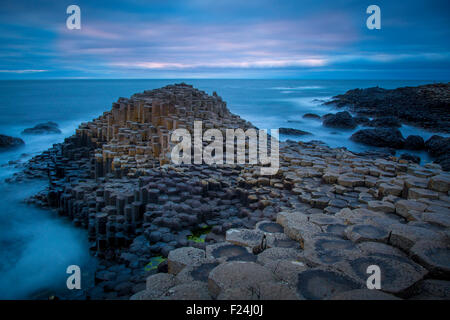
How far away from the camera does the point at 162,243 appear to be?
16.0 feet

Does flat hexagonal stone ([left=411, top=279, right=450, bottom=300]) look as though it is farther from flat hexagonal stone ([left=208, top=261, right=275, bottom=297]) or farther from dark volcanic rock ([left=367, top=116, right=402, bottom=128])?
dark volcanic rock ([left=367, top=116, right=402, bottom=128])

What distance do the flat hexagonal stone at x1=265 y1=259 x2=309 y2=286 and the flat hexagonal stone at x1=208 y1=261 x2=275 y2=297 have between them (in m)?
0.17

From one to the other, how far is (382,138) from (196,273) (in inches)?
566

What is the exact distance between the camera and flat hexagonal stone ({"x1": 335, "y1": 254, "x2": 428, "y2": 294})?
242 cm

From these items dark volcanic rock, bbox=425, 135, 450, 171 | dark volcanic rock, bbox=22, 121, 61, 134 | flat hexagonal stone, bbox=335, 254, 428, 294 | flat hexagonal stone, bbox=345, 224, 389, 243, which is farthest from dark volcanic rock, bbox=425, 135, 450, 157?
dark volcanic rock, bbox=22, 121, 61, 134

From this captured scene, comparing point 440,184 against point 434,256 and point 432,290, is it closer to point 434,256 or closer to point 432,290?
point 434,256

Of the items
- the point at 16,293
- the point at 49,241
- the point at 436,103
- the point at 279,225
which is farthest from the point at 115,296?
the point at 436,103

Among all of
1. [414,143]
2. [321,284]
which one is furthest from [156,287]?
[414,143]

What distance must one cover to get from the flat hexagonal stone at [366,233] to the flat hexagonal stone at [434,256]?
37 centimetres

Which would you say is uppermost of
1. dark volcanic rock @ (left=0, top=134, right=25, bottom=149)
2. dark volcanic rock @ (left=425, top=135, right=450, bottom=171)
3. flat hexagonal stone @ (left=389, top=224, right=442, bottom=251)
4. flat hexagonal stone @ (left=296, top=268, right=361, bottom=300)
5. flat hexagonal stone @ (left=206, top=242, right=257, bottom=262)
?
dark volcanic rock @ (left=0, top=134, right=25, bottom=149)
